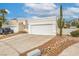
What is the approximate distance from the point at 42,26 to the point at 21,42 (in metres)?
0.30

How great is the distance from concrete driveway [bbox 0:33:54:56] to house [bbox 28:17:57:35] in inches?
2.3

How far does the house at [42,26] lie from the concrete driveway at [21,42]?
0.06 meters

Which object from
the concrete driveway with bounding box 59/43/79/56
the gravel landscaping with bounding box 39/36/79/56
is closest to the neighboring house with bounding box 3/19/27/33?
the gravel landscaping with bounding box 39/36/79/56

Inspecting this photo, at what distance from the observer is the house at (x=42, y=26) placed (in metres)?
2.27

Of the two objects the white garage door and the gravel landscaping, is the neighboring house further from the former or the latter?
the gravel landscaping

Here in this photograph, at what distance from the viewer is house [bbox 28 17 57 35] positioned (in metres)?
2.27

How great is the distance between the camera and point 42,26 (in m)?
2.27

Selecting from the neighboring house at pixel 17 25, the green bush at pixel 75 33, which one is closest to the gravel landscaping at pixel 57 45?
the green bush at pixel 75 33

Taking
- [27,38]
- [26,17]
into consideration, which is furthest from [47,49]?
[26,17]

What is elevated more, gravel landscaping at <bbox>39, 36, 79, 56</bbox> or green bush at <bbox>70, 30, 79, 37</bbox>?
green bush at <bbox>70, 30, 79, 37</bbox>

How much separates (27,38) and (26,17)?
244 mm

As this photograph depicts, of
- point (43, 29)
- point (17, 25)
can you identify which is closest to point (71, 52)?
point (43, 29)

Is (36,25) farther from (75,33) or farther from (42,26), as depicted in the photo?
(75,33)

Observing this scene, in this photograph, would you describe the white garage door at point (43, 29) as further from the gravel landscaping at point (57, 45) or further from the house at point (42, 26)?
the gravel landscaping at point (57, 45)
